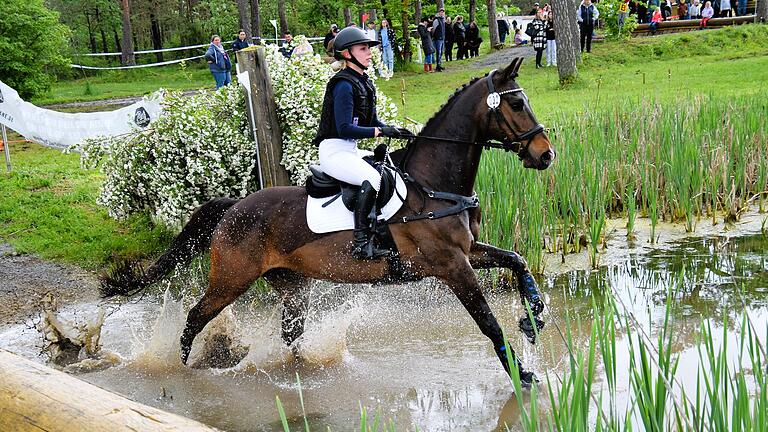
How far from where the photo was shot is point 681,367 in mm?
5508

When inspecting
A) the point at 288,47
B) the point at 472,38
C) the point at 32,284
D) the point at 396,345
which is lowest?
the point at 396,345

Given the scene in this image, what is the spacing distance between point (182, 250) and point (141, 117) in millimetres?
3746

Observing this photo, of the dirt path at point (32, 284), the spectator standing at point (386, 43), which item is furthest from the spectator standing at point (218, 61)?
the dirt path at point (32, 284)

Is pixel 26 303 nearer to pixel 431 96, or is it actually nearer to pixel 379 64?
pixel 379 64

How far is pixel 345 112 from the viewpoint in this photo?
224 inches

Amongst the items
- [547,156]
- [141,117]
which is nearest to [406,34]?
[141,117]

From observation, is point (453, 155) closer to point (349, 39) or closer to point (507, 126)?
point (507, 126)

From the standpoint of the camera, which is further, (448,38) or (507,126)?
(448,38)

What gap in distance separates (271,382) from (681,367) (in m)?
2.75

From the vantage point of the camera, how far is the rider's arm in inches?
223

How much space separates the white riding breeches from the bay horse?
0.29 m

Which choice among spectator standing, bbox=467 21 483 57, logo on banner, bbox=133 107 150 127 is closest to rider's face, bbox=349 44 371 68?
logo on banner, bbox=133 107 150 127

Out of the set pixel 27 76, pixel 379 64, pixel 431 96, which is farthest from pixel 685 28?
pixel 379 64

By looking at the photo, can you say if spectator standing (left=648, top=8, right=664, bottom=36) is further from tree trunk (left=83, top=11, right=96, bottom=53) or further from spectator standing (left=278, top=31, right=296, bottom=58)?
tree trunk (left=83, top=11, right=96, bottom=53)
